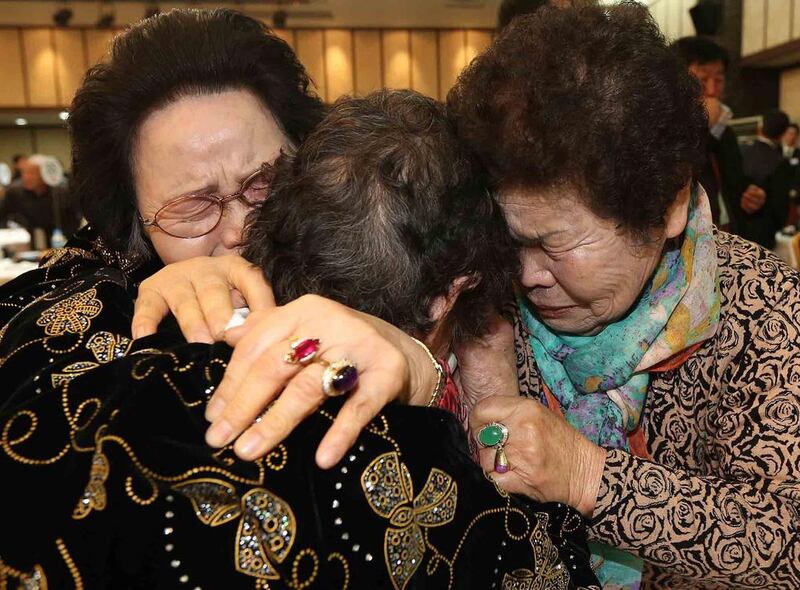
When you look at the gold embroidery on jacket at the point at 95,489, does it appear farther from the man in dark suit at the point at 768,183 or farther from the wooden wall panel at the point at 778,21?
the wooden wall panel at the point at 778,21

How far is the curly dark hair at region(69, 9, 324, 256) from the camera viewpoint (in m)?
1.55

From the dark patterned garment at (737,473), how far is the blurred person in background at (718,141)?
1.77 metres

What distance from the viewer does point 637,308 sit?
1.65m

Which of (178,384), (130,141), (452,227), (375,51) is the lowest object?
(178,384)

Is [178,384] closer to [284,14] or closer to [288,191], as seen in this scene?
[288,191]

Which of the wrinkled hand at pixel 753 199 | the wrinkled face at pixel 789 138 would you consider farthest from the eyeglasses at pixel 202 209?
the wrinkled face at pixel 789 138

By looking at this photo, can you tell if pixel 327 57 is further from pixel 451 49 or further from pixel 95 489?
pixel 95 489

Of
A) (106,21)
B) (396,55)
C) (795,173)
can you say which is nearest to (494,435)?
(795,173)

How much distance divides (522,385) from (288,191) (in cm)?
95

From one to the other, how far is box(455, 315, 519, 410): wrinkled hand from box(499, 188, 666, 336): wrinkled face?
7.7 inches

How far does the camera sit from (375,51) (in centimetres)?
1227

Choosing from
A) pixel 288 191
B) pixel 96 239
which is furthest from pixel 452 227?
pixel 96 239

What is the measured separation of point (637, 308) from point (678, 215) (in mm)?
239

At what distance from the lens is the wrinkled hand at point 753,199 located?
208 inches
